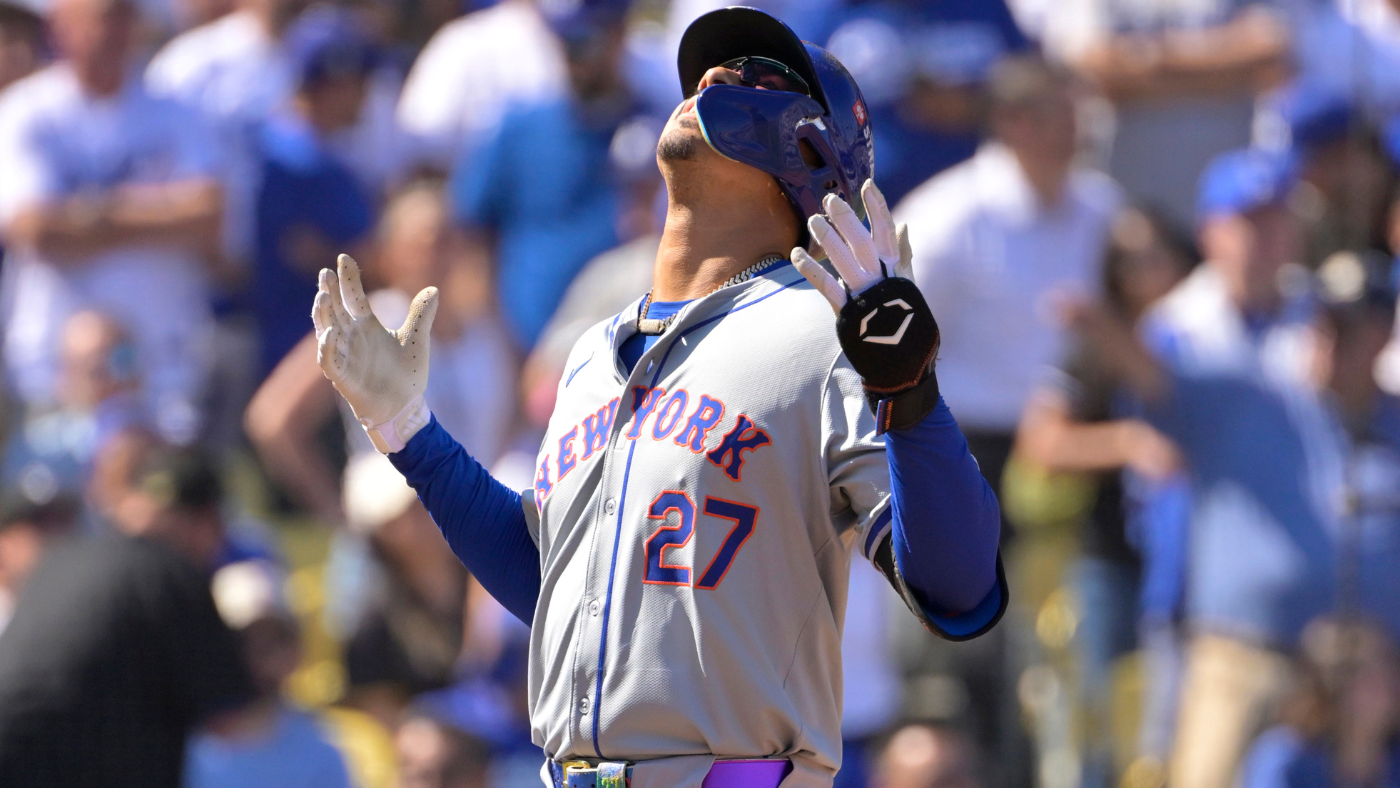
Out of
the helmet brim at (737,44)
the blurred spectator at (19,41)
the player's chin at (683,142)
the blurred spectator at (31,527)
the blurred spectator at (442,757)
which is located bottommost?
the blurred spectator at (442,757)

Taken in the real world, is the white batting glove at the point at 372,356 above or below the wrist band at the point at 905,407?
above

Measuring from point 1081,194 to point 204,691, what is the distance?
3.40 meters

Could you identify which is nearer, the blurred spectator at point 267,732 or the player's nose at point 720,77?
the player's nose at point 720,77

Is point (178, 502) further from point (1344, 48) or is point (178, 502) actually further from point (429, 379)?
point (1344, 48)

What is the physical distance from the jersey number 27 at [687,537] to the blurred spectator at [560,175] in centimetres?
409

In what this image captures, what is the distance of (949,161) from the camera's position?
21.2ft

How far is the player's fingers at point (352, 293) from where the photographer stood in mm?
2816

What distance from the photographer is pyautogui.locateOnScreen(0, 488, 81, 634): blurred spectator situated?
594 centimetres

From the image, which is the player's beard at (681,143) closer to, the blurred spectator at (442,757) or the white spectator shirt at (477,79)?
the blurred spectator at (442,757)

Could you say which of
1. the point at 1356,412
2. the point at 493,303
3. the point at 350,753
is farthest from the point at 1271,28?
the point at 350,753

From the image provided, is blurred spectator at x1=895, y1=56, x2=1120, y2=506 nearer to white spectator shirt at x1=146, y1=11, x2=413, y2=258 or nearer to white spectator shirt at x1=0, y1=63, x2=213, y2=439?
white spectator shirt at x1=146, y1=11, x2=413, y2=258

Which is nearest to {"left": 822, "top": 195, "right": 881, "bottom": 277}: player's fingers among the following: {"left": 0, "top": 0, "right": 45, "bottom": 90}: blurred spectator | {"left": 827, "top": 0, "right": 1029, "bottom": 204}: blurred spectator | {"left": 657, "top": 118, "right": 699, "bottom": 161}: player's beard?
{"left": 657, "top": 118, "right": 699, "bottom": 161}: player's beard

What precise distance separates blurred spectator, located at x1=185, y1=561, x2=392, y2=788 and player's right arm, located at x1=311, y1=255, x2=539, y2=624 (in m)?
2.70

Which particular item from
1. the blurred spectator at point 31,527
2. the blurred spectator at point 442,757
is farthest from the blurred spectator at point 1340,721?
the blurred spectator at point 31,527
